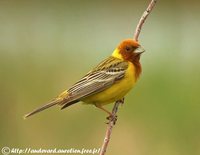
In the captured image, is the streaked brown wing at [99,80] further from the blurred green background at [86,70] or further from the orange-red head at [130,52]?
the blurred green background at [86,70]

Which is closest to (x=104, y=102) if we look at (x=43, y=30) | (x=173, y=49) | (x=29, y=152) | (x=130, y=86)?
(x=130, y=86)

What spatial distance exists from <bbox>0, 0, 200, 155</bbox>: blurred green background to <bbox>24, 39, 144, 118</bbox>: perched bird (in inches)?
53.1

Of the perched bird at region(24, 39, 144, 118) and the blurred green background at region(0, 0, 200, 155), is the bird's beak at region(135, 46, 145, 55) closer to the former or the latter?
the perched bird at region(24, 39, 144, 118)

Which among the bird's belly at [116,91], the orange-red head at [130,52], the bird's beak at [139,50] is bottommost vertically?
the bird's belly at [116,91]

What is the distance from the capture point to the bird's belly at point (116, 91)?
23.8ft

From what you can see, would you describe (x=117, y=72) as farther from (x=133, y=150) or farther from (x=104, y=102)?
(x=133, y=150)

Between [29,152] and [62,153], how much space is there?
0.35 metres

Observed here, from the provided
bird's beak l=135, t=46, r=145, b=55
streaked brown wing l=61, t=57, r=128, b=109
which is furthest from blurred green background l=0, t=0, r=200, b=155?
bird's beak l=135, t=46, r=145, b=55

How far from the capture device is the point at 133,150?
865 cm

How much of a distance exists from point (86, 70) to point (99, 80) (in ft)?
11.2

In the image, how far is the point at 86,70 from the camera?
1080 cm

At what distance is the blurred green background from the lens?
8758mm

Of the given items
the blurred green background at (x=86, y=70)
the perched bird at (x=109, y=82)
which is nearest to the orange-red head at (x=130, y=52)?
the perched bird at (x=109, y=82)

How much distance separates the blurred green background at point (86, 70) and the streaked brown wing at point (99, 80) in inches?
53.0
